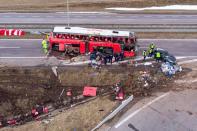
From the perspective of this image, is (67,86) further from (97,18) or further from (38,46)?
(97,18)

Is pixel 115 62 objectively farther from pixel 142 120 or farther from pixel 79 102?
pixel 142 120

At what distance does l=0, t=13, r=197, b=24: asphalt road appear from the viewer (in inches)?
2318

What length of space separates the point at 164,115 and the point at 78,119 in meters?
6.98

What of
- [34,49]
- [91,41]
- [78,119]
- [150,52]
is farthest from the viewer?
[34,49]

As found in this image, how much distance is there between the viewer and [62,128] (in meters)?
32.6

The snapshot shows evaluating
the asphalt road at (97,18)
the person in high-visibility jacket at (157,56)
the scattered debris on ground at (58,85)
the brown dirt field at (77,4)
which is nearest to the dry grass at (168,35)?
the asphalt road at (97,18)

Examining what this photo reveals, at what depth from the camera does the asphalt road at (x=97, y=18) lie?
58875 mm

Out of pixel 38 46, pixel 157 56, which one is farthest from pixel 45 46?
pixel 157 56

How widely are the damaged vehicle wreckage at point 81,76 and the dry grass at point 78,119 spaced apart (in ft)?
2.57

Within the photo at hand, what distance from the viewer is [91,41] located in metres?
44.8

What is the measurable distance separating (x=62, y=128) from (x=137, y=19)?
103 feet

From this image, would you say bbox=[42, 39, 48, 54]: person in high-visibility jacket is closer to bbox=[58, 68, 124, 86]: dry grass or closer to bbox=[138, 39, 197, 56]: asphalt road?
bbox=[58, 68, 124, 86]: dry grass

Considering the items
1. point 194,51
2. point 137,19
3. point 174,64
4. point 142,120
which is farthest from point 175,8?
point 142,120

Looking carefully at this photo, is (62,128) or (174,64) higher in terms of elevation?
(174,64)
